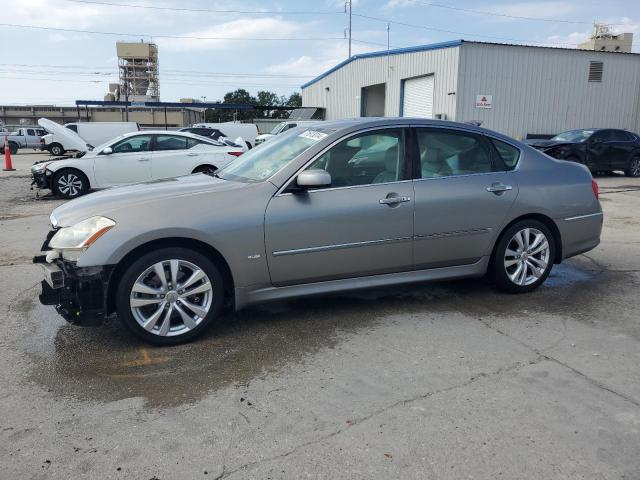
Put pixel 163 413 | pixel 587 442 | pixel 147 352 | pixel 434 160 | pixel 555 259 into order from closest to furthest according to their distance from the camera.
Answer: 1. pixel 587 442
2. pixel 163 413
3. pixel 147 352
4. pixel 434 160
5. pixel 555 259

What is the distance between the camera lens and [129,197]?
405 cm

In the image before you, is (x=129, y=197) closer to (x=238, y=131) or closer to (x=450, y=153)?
(x=450, y=153)

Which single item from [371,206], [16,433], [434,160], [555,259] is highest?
[434,160]

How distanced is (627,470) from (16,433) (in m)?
3.07

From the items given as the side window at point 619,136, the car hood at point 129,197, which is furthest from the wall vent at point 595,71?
the car hood at point 129,197

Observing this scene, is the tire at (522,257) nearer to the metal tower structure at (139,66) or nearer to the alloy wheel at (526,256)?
A: the alloy wheel at (526,256)

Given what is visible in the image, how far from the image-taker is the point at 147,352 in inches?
154

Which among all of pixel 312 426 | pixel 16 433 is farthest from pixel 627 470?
pixel 16 433

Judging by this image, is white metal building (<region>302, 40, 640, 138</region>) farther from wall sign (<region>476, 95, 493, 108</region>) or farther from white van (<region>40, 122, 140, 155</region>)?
white van (<region>40, 122, 140, 155</region>)

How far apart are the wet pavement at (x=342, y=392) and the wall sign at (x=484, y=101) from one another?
18437 millimetres

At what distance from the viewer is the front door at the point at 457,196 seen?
4.58m

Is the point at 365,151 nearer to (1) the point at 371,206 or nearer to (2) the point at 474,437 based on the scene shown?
(1) the point at 371,206

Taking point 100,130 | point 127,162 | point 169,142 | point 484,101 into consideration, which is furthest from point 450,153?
point 100,130

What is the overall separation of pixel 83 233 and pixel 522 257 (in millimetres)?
3755
